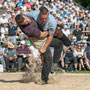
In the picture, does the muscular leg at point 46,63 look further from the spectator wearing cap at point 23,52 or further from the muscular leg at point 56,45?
the spectator wearing cap at point 23,52

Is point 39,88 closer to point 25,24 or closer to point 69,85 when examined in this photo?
point 69,85

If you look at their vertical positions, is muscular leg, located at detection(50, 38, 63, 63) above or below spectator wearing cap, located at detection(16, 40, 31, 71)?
above

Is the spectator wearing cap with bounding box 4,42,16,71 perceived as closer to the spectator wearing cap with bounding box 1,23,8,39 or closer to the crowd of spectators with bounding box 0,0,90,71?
the crowd of spectators with bounding box 0,0,90,71

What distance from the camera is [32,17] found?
7.16 meters

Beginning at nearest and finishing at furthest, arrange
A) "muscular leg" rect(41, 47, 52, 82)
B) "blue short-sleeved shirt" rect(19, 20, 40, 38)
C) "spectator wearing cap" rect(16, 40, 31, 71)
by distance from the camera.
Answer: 1. "blue short-sleeved shirt" rect(19, 20, 40, 38)
2. "muscular leg" rect(41, 47, 52, 82)
3. "spectator wearing cap" rect(16, 40, 31, 71)

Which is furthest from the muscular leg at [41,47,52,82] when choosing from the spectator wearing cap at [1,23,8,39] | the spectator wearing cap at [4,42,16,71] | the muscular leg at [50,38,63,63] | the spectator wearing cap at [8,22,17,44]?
the spectator wearing cap at [1,23,8,39]

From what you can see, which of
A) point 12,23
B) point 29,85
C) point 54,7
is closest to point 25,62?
point 12,23

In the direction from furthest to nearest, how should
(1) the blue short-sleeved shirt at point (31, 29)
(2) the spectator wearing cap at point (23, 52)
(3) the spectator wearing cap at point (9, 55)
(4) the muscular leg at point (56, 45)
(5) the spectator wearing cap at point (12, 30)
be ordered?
(5) the spectator wearing cap at point (12, 30) < (2) the spectator wearing cap at point (23, 52) < (3) the spectator wearing cap at point (9, 55) < (4) the muscular leg at point (56, 45) < (1) the blue short-sleeved shirt at point (31, 29)

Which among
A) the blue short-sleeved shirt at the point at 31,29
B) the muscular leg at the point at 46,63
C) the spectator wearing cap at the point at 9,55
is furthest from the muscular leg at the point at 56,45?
the spectator wearing cap at the point at 9,55

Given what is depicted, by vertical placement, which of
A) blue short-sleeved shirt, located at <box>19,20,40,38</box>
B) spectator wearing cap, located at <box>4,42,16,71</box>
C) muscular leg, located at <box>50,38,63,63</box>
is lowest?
spectator wearing cap, located at <box>4,42,16,71</box>

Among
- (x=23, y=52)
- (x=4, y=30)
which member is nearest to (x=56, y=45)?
(x=23, y=52)

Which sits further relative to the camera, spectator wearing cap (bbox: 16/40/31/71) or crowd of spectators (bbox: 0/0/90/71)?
spectator wearing cap (bbox: 16/40/31/71)

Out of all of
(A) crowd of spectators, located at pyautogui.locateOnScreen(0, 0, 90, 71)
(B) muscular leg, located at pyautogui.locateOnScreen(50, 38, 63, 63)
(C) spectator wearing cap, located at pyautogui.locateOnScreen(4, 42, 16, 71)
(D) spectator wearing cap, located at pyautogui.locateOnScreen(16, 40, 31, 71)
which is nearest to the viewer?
(B) muscular leg, located at pyautogui.locateOnScreen(50, 38, 63, 63)

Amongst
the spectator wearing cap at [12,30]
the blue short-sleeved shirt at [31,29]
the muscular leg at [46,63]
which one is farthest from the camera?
the spectator wearing cap at [12,30]
